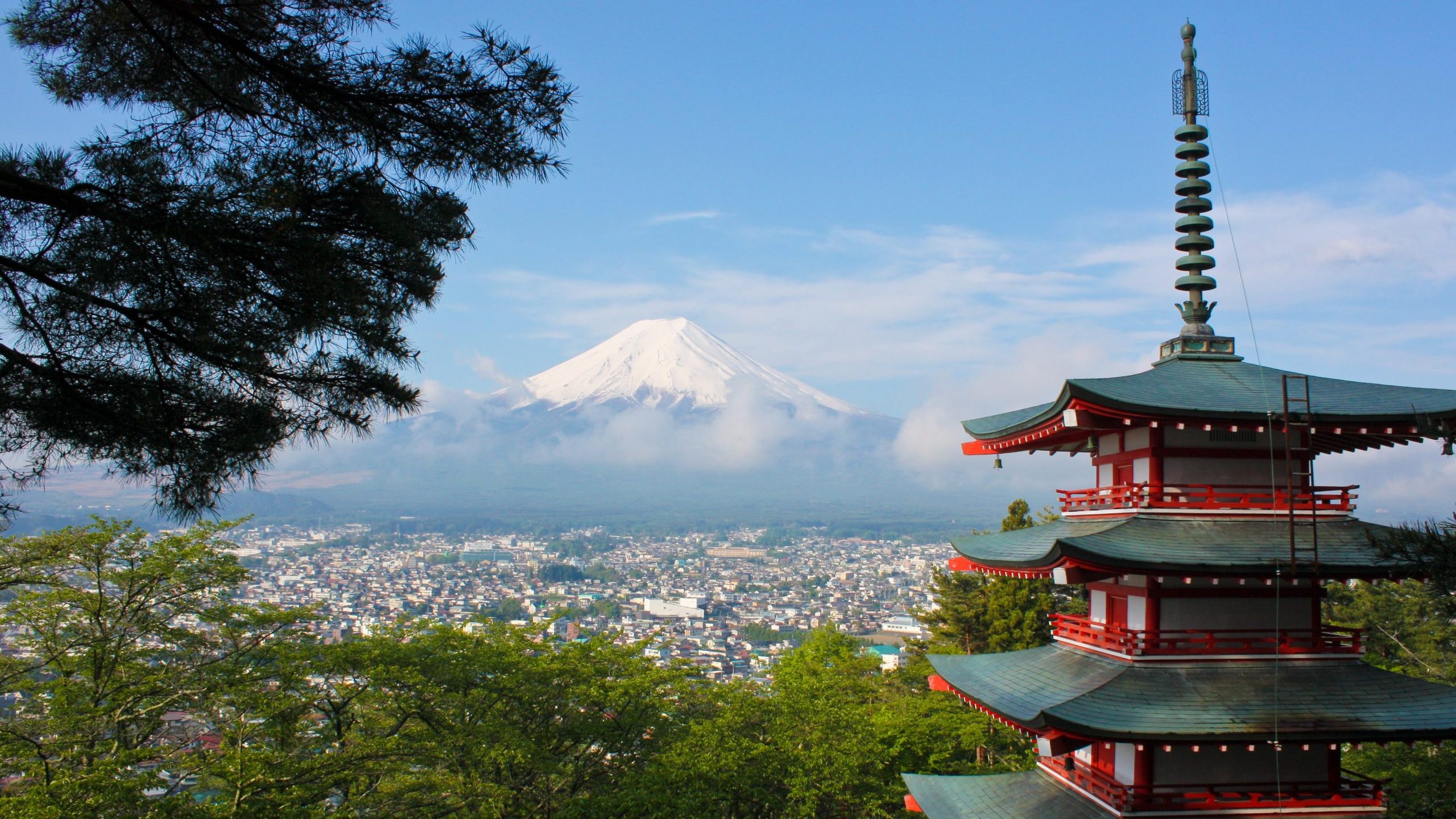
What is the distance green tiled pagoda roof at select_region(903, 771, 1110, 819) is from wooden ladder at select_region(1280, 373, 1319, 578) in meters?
2.97

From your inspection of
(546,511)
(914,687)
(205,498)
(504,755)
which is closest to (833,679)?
(914,687)

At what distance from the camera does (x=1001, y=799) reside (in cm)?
976

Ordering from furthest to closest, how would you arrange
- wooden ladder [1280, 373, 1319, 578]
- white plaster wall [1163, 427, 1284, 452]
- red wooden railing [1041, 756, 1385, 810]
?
1. white plaster wall [1163, 427, 1284, 452]
2. red wooden railing [1041, 756, 1385, 810]
3. wooden ladder [1280, 373, 1319, 578]

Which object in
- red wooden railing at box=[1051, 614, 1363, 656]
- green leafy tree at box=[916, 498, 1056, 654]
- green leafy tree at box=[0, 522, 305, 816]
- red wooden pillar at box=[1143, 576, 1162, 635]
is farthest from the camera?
green leafy tree at box=[916, 498, 1056, 654]

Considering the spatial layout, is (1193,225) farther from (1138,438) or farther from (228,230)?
(228,230)

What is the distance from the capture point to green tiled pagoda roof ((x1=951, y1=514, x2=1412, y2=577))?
7.94 metres

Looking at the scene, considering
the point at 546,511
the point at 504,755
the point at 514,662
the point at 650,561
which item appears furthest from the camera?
the point at 546,511

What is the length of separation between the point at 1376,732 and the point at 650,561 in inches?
4164

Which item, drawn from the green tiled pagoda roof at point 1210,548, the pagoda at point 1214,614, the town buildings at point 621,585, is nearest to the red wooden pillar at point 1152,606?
the pagoda at point 1214,614

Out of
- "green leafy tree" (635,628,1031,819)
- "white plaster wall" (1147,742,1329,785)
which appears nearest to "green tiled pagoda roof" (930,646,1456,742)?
"white plaster wall" (1147,742,1329,785)

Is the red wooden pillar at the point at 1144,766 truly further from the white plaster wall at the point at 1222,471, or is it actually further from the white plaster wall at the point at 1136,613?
the white plaster wall at the point at 1222,471

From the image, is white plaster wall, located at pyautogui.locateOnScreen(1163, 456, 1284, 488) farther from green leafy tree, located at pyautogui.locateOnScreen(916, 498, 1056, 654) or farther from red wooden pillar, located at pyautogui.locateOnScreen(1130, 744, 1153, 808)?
green leafy tree, located at pyautogui.locateOnScreen(916, 498, 1056, 654)

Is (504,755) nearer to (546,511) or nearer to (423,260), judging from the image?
(423,260)

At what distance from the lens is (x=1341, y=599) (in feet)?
74.8
